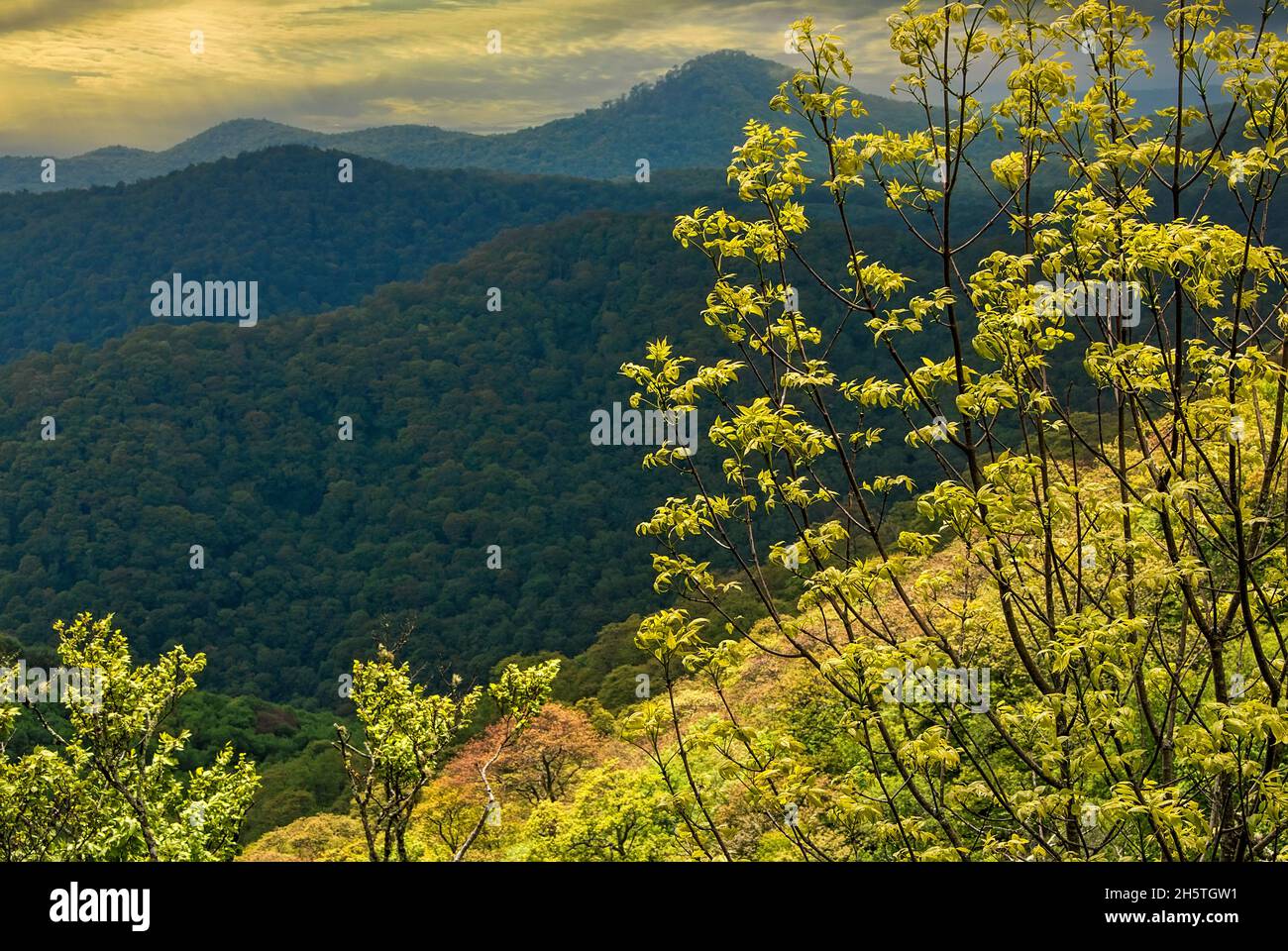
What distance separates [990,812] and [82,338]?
16551 cm

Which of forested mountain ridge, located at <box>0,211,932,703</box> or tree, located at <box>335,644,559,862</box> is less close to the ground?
tree, located at <box>335,644,559,862</box>

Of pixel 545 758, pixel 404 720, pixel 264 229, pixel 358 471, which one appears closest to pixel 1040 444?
pixel 404 720

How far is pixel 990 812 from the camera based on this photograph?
12.2 m

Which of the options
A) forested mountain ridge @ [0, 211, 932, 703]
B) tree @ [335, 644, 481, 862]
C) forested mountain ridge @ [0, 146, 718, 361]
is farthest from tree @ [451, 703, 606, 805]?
forested mountain ridge @ [0, 146, 718, 361]

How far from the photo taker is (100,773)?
48.8ft

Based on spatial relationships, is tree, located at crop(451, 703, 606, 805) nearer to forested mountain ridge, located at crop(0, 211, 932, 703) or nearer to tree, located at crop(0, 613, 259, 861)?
tree, located at crop(0, 613, 259, 861)

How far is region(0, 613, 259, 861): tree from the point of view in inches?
537

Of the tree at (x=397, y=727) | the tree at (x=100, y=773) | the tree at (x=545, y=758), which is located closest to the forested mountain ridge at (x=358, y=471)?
the tree at (x=545, y=758)

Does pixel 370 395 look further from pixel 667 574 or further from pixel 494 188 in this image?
pixel 667 574

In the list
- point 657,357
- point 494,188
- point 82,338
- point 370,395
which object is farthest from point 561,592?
point 494,188

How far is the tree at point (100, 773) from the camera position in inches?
537

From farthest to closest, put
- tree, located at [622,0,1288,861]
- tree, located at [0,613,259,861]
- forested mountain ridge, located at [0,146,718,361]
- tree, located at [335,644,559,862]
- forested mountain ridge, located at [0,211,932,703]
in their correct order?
forested mountain ridge, located at [0,146,718,361]
forested mountain ridge, located at [0,211,932,703]
tree, located at [335,644,559,862]
tree, located at [0,613,259,861]
tree, located at [622,0,1288,861]

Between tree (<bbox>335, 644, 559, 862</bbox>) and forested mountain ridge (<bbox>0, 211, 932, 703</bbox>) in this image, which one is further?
forested mountain ridge (<bbox>0, 211, 932, 703</bbox>)

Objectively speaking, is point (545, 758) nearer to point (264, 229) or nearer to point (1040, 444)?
point (1040, 444)
